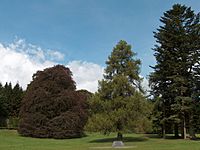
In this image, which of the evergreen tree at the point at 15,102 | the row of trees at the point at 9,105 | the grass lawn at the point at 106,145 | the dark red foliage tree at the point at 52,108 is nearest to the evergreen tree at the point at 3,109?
the row of trees at the point at 9,105

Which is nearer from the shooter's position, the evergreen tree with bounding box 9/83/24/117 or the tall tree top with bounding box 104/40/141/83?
the tall tree top with bounding box 104/40/141/83

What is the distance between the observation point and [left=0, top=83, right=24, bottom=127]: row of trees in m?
88.2

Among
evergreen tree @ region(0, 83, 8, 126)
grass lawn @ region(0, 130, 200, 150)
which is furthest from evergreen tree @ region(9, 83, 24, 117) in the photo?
grass lawn @ region(0, 130, 200, 150)

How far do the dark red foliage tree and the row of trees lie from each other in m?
22.9

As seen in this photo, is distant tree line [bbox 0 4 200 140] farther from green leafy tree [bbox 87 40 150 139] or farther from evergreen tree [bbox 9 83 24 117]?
evergreen tree [bbox 9 83 24 117]

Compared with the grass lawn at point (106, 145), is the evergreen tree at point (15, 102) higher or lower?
higher

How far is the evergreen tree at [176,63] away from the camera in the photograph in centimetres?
4706

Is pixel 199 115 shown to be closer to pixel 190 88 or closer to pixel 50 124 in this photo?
pixel 190 88

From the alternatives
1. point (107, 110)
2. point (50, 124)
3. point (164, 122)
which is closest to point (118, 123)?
point (107, 110)

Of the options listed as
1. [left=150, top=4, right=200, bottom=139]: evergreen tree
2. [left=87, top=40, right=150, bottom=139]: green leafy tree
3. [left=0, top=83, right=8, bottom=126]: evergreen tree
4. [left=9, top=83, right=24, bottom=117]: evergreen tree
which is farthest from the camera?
[left=9, top=83, right=24, bottom=117]: evergreen tree

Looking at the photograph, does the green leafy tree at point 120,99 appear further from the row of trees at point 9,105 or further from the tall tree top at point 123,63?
the row of trees at point 9,105

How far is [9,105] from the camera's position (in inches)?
3848

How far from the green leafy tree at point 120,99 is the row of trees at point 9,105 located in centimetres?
4860

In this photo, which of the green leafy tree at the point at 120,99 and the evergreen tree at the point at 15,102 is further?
the evergreen tree at the point at 15,102
